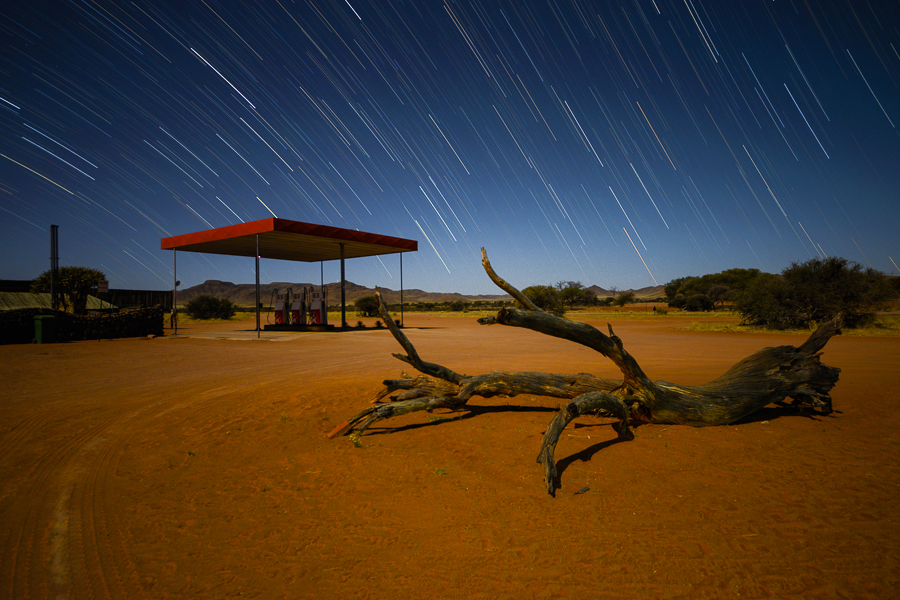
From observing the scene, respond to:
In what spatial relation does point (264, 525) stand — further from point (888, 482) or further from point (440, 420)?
point (888, 482)

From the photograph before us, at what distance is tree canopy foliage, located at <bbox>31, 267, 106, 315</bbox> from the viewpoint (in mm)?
20928

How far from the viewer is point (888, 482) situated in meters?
3.84

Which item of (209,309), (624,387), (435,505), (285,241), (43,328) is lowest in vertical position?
(435,505)

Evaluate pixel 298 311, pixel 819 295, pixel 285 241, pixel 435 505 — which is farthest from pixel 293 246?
pixel 819 295

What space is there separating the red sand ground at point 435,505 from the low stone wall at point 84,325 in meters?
12.9

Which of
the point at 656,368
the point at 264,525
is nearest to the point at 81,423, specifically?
the point at 264,525

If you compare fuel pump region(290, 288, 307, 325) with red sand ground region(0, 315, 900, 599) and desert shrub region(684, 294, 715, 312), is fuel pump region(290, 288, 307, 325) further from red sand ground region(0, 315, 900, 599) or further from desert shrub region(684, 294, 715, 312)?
desert shrub region(684, 294, 715, 312)

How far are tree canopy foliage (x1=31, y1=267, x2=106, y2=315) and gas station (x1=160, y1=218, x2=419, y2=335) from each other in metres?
4.10

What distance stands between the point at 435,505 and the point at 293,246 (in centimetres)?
2263

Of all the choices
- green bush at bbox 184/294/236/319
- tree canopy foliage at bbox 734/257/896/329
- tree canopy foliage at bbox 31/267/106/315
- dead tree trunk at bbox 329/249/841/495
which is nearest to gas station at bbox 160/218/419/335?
tree canopy foliage at bbox 31/267/106/315

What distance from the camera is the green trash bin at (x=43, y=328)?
52.9 ft

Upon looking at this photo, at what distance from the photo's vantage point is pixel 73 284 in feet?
78.8

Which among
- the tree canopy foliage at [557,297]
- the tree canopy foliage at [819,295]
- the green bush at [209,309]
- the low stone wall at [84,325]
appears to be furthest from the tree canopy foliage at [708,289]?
the low stone wall at [84,325]

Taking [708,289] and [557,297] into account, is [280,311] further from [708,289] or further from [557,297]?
[708,289]
